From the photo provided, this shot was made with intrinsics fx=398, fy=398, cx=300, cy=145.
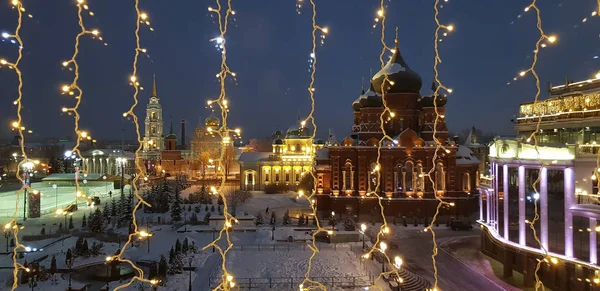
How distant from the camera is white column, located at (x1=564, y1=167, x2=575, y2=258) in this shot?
22.9ft

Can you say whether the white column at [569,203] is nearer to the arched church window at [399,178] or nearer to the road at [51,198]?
the arched church window at [399,178]

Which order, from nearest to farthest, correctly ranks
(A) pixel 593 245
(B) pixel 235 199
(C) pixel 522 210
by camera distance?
(A) pixel 593 245 → (C) pixel 522 210 → (B) pixel 235 199

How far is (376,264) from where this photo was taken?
31.5 ft

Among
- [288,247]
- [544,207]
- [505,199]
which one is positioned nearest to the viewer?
[544,207]

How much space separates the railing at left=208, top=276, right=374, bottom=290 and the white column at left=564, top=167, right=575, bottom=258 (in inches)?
140

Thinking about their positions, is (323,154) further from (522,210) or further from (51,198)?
(51,198)

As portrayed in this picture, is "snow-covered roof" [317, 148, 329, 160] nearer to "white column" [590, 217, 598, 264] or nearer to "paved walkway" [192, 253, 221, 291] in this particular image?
"paved walkway" [192, 253, 221, 291]

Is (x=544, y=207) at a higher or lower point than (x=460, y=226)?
higher

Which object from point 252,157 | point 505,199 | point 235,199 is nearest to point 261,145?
point 252,157

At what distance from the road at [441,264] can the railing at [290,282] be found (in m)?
1.71

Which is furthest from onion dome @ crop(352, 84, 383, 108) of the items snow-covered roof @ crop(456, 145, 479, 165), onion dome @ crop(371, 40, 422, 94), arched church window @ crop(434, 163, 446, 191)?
snow-covered roof @ crop(456, 145, 479, 165)

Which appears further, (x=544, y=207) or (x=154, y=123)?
(x=154, y=123)

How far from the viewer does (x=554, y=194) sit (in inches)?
286

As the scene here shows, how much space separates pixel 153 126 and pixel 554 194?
96.8 ft
